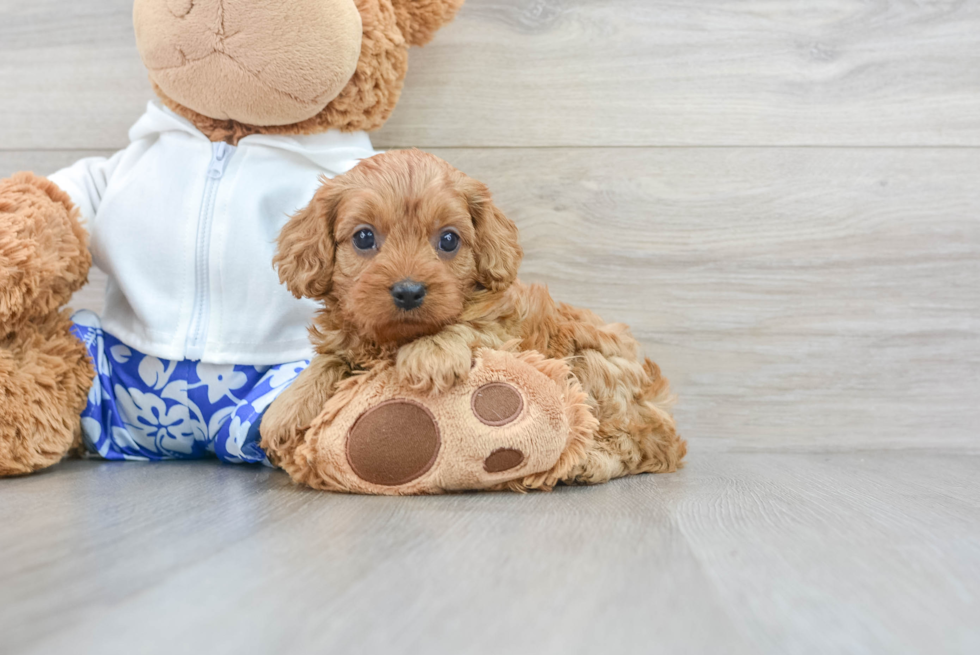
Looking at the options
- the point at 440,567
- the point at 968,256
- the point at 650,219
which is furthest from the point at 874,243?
the point at 440,567

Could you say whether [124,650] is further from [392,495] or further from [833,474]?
[833,474]

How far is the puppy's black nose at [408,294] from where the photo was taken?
78 centimetres

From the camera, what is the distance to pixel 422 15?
3.57 ft

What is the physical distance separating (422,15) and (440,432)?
636 mm

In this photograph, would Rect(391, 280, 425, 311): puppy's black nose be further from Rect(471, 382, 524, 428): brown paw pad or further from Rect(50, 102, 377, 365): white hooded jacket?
Rect(50, 102, 377, 365): white hooded jacket

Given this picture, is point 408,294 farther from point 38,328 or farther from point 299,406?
point 38,328

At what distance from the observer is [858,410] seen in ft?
4.33

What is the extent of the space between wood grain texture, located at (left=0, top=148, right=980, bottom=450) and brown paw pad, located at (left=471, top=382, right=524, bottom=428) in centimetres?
51

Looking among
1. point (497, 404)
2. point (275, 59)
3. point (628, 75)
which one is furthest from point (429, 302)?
point (628, 75)

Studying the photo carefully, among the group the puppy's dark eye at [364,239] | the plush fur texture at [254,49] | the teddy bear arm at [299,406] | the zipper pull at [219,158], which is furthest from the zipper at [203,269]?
the puppy's dark eye at [364,239]

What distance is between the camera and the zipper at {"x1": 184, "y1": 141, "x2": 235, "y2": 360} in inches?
40.5

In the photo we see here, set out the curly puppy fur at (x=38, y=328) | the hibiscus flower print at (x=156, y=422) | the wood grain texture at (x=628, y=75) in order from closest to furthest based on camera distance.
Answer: the curly puppy fur at (x=38, y=328)
the hibiscus flower print at (x=156, y=422)
the wood grain texture at (x=628, y=75)

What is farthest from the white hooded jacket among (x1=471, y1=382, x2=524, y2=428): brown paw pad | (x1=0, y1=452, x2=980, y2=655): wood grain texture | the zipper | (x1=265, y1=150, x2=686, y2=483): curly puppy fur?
(x1=471, y1=382, x2=524, y2=428): brown paw pad

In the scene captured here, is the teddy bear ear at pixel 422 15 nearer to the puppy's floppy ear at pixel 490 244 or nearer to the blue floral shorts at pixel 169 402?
the puppy's floppy ear at pixel 490 244
